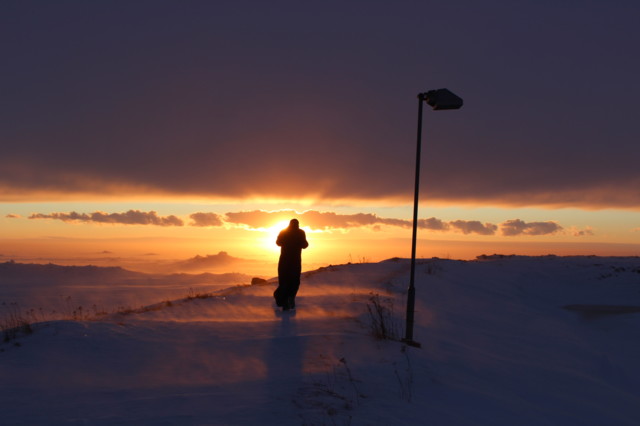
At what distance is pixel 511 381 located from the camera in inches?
318

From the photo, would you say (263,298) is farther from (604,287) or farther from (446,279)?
(604,287)

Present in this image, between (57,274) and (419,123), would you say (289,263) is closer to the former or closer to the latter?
(419,123)

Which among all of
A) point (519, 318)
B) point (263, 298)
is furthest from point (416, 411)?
point (519, 318)

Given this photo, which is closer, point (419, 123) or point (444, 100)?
point (444, 100)

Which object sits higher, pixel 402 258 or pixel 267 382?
pixel 402 258

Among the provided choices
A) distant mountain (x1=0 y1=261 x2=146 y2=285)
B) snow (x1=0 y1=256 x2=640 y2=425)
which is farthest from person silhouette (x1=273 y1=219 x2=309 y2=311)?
distant mountain (x1=0 y1=261 x2=146 y2=285)

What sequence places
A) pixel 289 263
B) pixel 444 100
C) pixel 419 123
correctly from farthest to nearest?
pixel 289 263 < pixel 419 123 < pixel 444 100

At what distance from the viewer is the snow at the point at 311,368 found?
583cm

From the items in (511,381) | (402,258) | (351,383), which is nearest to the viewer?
(351,383)

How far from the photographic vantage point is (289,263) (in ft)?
40.2

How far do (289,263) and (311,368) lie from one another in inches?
202

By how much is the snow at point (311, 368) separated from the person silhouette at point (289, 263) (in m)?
0.39

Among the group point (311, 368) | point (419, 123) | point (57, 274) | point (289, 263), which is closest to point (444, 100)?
point (419, 123)

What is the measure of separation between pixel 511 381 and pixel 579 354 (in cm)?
413
